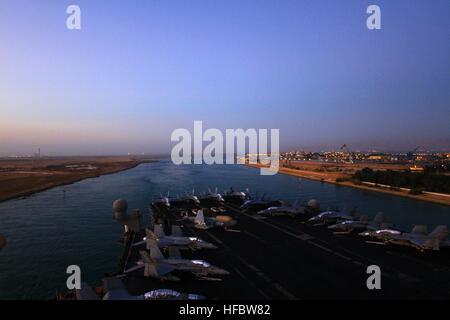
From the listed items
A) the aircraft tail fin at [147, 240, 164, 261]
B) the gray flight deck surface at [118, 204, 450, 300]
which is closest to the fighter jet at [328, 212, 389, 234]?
the gray flight deck surface at [118, 204, 450, 300]

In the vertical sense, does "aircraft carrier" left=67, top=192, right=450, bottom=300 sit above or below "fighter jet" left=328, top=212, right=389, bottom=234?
below

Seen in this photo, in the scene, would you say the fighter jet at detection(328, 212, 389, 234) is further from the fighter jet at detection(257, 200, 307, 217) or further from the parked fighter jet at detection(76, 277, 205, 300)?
the parked fighter jet at detection(76, 277, 205, 300)

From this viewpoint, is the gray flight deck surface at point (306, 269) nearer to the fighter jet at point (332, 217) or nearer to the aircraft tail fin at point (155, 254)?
the aircraft tail fin at point (155, 254)

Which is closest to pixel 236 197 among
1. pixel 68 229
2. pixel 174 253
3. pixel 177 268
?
pixel 68 229

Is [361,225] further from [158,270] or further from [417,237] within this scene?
[158,270]
